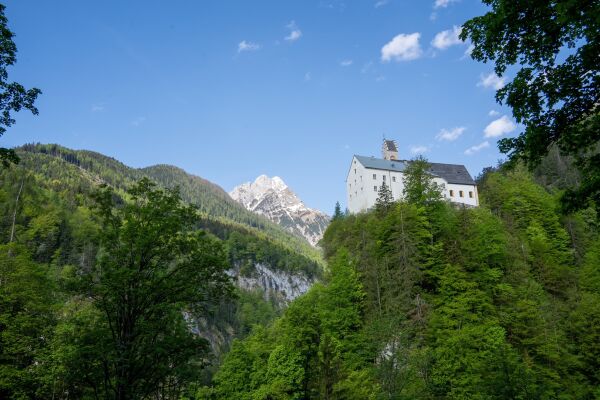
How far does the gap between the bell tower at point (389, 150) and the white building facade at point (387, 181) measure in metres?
12.5

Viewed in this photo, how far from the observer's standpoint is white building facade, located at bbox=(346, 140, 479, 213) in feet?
224

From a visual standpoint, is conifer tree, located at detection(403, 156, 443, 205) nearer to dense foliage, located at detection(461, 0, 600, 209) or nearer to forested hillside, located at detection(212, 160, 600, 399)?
forested hillside, located at detection(212, 160, 600, 399)

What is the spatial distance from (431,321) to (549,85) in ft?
92.6

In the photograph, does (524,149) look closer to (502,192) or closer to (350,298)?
(350,298)

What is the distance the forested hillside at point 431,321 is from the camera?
3003 centimetres

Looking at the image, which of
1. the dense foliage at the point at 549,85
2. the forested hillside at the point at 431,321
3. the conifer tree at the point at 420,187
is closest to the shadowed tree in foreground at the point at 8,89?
the dense foliage at the point at 549,85

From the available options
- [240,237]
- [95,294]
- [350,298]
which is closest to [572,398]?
[350,298]

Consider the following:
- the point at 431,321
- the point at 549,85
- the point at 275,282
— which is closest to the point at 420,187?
the point at 431,321

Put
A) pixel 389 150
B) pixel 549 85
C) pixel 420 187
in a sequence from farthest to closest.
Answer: pixel 389 150 → pixel 420 187 → pixel 549 85

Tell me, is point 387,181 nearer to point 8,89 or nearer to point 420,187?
point 420,187

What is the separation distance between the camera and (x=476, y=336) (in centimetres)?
3372

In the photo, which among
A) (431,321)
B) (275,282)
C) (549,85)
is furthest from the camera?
(275,282)

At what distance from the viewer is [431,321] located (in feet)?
116

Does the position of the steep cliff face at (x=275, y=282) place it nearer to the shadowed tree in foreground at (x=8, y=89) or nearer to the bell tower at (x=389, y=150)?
the bell tower at (x=389, y=150)
